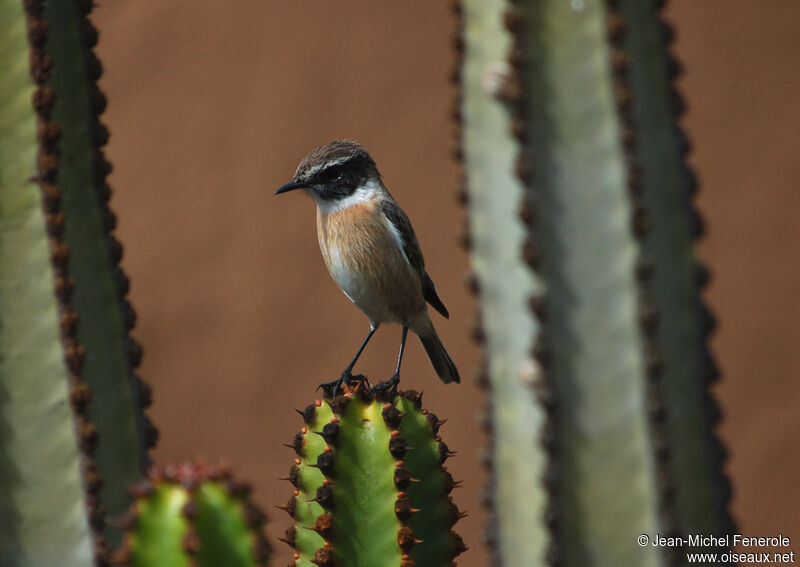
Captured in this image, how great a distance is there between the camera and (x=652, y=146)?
178 cm

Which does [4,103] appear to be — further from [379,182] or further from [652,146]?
[379,182]

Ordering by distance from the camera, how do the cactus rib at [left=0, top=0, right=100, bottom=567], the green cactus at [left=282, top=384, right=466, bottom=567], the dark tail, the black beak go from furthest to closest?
the dark tail → the black beak → the cactus rib at [left=0, top=0, right=100, bottom=567] → the green cactus at [left=282, top=384, right=466, bottom=567]

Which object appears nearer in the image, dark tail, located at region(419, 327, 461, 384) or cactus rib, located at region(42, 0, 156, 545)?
cactus rib, located at region(42, 0, 156, 545)

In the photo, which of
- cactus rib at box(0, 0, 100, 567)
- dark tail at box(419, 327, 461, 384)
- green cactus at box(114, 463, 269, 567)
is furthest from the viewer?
dark tail at box(419, 327, 461, 384)

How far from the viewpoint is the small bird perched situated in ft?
12.3

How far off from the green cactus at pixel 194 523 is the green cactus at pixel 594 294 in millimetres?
442

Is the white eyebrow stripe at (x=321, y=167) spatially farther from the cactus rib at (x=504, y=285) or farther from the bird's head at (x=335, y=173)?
the cactus rib at (x=504, y=285)

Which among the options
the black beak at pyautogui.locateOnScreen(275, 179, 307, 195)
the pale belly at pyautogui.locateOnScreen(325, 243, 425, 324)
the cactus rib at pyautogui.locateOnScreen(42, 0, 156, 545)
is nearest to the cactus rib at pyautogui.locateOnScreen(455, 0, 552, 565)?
the cactus rib at pyautogui.locateOnScreen(42, 0, 156, 545)

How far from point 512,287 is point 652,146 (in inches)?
13.1

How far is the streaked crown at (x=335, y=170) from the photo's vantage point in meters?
3.71

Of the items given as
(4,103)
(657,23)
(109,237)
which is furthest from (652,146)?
(4,103)

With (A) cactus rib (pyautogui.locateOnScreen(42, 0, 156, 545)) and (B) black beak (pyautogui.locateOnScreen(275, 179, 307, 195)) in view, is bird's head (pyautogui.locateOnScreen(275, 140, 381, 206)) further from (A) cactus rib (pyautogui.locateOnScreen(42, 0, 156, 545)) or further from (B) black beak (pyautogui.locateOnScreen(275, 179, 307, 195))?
(A) cactus rib (pyautogui.locateOnScreen(42, 0, 156, 545))

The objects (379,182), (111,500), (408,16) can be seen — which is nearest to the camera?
(111,500)

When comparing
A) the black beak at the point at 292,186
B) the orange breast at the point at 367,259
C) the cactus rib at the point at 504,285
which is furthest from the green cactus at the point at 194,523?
the orange breast at the point at 367,259
